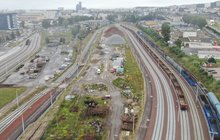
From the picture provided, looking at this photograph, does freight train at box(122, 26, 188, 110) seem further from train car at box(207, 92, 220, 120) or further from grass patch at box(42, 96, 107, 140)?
grass patch at box(42, 96, 107, 140)

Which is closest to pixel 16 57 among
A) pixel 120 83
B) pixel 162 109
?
pixel 120 83

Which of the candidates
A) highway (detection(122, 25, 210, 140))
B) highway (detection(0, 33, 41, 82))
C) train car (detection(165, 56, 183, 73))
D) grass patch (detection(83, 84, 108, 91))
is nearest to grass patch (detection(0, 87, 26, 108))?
highway (detection(0, 33, 41, 82))

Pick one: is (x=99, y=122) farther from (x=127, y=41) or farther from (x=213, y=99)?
(x=127, y=41)

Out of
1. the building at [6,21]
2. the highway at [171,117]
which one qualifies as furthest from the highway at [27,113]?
the building at [6,21]

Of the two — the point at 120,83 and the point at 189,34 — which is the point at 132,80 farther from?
the point at 189,34

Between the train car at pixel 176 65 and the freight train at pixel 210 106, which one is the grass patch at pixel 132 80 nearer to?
the train car at pixel 176 65

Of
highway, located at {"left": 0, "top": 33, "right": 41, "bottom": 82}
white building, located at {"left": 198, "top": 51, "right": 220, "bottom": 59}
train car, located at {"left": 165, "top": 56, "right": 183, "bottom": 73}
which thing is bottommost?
highway, located at {"left": 0, "top": 33, "right": 41, "bottom": 82}
